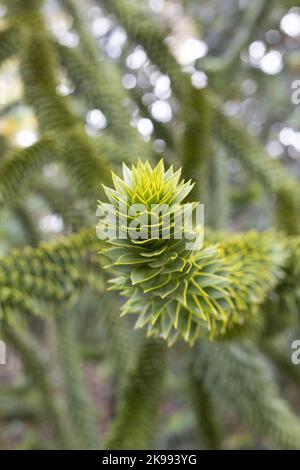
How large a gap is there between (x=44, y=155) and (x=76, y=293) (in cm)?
43

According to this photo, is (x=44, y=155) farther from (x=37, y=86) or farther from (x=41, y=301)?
(x=41, y=301)

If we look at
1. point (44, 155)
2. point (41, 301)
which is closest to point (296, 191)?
point (44, 155)

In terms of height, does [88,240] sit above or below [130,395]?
above

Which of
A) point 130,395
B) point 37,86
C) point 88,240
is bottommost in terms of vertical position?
point 130,395

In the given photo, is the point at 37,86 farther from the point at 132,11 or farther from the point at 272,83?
the point at 272,83

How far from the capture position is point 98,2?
1929mm

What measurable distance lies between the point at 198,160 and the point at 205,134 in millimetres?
126

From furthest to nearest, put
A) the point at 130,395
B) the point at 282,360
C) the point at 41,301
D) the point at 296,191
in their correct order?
the point at 282,360, the point at 296,191, the point at 130,395, the point at 41,301

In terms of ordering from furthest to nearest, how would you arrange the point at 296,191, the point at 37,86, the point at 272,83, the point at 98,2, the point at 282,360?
the point at 272,83 → the point at 282,360 → the point at 98,2 → the point at 296,191 → the point at 37,86

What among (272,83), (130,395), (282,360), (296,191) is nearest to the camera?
(130,395)

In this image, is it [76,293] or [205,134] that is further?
[205,134]
